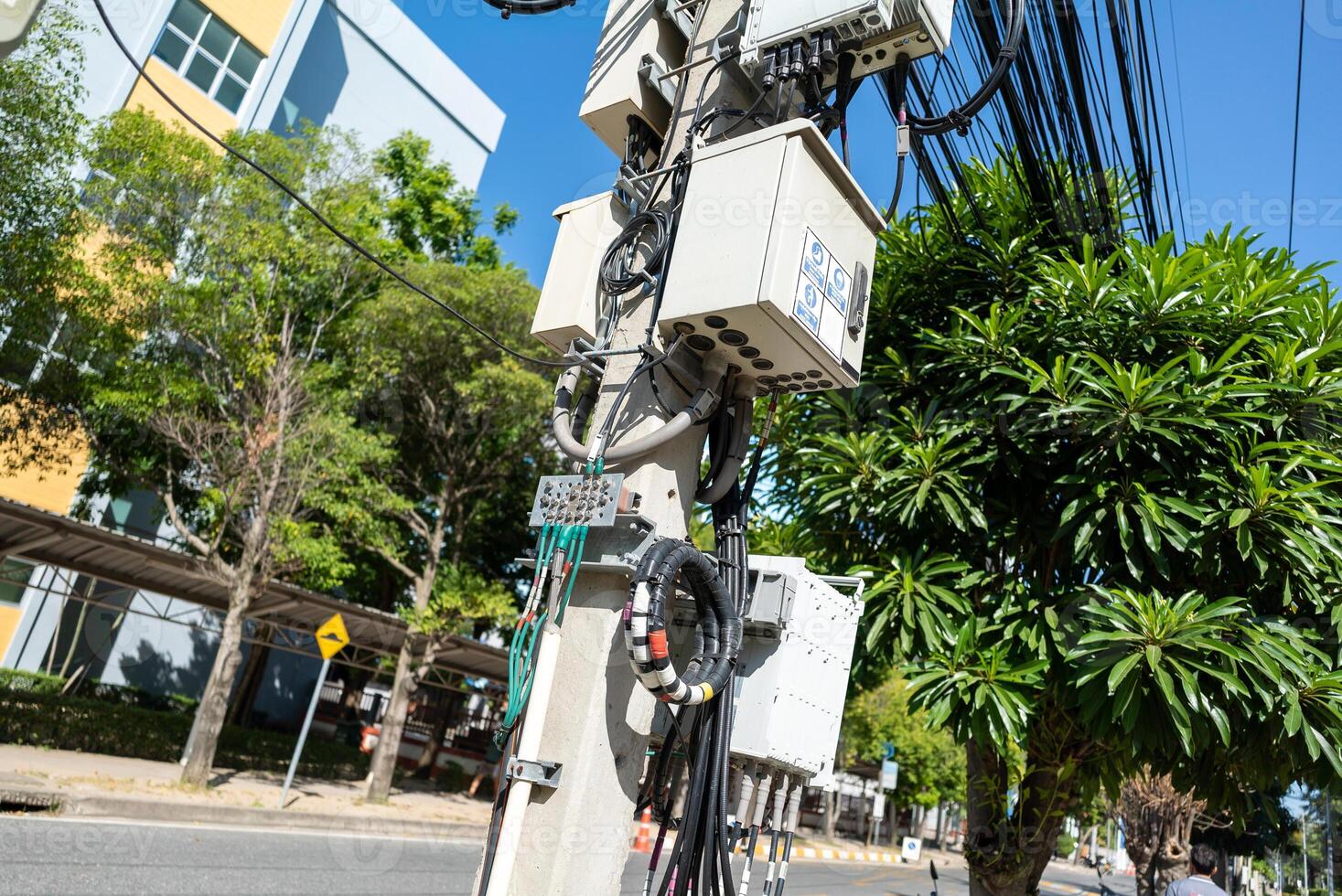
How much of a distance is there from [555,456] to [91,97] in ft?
39.5

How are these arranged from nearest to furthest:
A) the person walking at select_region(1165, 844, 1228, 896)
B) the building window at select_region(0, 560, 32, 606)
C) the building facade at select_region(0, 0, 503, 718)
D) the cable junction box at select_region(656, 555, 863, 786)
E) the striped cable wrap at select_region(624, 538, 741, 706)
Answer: the striped cable wrap at select_region(624, 538, 741, 706) → the cable junction box at select_region(656, 555, 863, 786) → the person walking at select_region(1165, 844, 1228, 896) → the building window at select_region(0, 560, 32, 606) → the building facade at select_region(0, 0, 503, 718)

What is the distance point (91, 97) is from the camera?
17.9 m

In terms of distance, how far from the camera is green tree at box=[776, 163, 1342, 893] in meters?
4.86

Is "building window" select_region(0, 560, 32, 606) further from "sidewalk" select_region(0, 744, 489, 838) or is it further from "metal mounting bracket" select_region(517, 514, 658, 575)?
"metal mounting bracket" select_region(517, 514, 658, 575)

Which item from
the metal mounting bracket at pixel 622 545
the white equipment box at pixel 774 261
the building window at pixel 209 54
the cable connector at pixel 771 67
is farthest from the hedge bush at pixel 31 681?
the cable connector at pixel 771 67

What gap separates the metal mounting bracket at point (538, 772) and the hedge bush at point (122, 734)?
45.0 feet

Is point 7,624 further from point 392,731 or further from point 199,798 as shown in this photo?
point 199,798

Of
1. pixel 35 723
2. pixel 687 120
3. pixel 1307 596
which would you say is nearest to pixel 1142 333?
pixel 1307 596

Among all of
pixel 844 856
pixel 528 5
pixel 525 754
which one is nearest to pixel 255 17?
pixel 528 5

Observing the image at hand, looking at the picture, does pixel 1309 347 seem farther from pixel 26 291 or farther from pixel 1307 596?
pixel 26 291

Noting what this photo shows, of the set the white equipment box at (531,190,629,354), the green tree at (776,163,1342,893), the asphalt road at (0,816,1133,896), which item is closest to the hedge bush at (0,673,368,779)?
the asphalt road at (0,816,1133,896)

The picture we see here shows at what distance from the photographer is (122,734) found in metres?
14.3

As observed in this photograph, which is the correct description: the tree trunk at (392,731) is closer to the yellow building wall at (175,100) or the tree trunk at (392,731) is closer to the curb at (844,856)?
the yellow building wall at (175,100)

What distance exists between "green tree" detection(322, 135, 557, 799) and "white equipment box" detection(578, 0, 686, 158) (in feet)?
36.6
